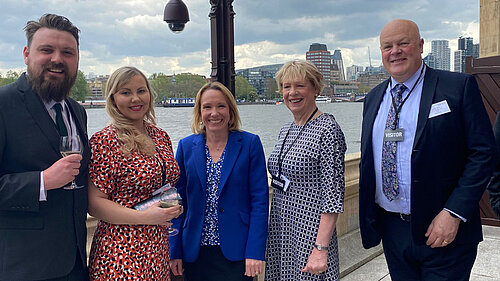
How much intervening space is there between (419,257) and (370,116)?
856 millimetres

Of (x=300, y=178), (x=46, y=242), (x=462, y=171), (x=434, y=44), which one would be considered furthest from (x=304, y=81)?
(x=434, y=44)

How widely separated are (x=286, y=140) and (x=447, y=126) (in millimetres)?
944

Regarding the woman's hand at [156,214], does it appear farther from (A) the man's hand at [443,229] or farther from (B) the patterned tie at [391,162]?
(A) the man's hand at [443,229]

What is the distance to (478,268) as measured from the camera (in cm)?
473

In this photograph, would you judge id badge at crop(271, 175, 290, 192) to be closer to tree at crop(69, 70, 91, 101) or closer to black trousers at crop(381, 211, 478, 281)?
black trousers at crop(381, 211, 478, 281)

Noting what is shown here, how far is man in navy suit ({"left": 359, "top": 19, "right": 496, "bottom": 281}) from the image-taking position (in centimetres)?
229

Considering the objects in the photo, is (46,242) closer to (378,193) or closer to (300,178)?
(300,178)

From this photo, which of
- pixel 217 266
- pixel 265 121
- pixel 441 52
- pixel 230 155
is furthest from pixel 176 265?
pixel 265 121

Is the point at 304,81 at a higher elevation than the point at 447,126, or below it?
higher

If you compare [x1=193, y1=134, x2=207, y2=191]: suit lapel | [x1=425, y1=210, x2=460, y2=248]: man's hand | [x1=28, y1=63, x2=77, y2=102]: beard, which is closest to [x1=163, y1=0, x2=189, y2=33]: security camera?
[x1=193, y1=134, x2=207, y2=191]: suit lapel

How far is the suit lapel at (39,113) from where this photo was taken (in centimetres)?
200

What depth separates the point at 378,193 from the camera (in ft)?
8.50

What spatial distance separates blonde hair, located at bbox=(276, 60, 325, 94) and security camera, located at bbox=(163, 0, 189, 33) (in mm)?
3185

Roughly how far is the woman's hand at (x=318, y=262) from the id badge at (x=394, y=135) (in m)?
0.76
